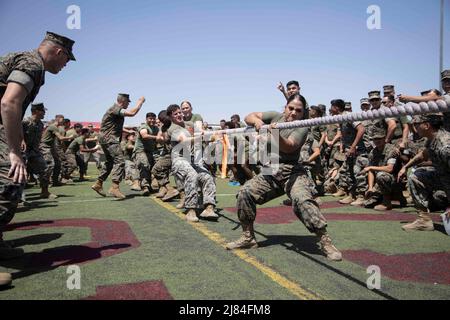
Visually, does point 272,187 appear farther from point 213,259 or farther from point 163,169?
point 163,169

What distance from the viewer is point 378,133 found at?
23.6 feet

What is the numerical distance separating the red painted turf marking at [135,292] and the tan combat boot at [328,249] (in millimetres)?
1802

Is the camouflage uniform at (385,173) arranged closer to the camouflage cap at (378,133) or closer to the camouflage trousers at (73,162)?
the camouflage cap at (378,133)

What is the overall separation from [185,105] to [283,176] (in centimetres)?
415

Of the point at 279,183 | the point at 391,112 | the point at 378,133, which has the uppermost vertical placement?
the point at 391,112

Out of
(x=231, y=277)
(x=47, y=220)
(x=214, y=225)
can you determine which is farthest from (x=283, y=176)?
(x=47, y=220)

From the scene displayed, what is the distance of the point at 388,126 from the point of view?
7.29 metres

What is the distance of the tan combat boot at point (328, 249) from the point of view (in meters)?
3.68

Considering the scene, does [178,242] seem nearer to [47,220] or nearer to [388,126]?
[47,220]

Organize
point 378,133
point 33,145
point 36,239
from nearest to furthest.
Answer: point 36,239, point 378,133, point 33,145

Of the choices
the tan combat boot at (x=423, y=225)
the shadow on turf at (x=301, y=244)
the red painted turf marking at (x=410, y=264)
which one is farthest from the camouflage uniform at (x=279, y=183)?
the tan combat boot at (x=423, y=225)

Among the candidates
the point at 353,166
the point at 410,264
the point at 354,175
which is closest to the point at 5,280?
the point at 410,264

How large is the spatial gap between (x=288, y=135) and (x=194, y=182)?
2371mm

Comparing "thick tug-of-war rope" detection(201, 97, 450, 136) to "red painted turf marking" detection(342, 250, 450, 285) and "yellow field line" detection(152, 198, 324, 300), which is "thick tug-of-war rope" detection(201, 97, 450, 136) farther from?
"red painted turf marking" detection(342, 250, 450, 285)
